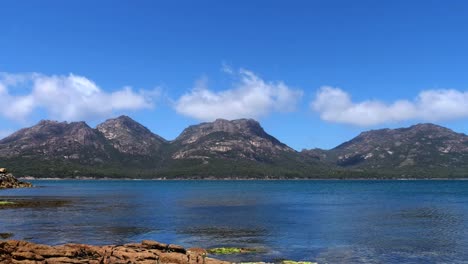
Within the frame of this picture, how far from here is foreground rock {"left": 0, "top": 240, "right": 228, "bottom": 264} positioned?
40.7m

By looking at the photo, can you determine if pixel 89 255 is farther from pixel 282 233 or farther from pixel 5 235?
pixel 282 233

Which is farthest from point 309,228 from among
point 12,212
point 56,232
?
point 12,212

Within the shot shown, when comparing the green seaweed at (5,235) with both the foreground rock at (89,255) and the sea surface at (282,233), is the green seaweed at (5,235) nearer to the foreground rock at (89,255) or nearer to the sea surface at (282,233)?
the sea surface at (282,233)

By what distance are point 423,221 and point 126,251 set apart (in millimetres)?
72830

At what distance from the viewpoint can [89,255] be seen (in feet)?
138

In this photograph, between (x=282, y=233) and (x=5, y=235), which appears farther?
(x=282, y=233)

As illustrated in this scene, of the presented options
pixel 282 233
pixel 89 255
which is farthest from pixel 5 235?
pixel 282 233

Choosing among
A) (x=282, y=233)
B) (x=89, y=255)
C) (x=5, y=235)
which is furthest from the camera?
(x=282, y=233)

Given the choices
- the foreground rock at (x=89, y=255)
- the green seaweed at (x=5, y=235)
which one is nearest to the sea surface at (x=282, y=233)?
the green seaweed at (x=5, y=235)

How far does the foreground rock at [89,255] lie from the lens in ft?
134

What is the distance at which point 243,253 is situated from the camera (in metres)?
55.5

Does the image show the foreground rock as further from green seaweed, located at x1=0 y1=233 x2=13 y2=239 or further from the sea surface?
green seaweed, located at x1=0 y1=233 x2=13 y2=239

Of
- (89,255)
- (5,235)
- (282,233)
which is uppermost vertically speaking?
(89,255)

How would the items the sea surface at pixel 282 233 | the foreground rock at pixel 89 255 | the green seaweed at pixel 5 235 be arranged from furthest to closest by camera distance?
the green seaweed at pixel 5 235 < the sea surface at pixel 282 233 < the foreground rock at pixel 89 255
